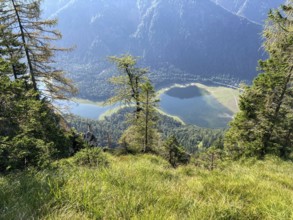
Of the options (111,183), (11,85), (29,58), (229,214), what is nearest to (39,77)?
(29,58)

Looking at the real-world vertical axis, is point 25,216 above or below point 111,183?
above

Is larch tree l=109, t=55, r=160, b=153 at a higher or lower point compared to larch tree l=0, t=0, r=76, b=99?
lower

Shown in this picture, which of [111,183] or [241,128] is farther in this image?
[241,128]

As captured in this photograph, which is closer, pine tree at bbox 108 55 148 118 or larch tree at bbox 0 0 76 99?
larch tree at bbox 0 0 76 99

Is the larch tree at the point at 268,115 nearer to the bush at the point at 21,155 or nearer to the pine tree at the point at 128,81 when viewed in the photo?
the pine tree at the point at 128,81

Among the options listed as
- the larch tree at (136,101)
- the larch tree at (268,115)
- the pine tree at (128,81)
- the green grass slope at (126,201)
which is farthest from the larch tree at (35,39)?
the green grass slope at (126,201)

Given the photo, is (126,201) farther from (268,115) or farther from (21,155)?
(268,115)

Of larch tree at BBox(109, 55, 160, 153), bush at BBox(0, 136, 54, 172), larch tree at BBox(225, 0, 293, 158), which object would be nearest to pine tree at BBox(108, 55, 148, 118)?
larch tree at BBox(109, 55, 160, 153)

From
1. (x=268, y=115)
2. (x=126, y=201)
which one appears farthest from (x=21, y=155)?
(x=268, y=115)

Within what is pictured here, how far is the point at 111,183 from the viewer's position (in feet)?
12.0

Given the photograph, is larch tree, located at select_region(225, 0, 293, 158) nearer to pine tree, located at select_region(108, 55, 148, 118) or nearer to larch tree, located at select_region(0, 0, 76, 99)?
pine tree, located at select_region(108, 55, 148, 118)

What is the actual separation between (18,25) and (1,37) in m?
1.81

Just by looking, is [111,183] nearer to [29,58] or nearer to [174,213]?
[174,213]

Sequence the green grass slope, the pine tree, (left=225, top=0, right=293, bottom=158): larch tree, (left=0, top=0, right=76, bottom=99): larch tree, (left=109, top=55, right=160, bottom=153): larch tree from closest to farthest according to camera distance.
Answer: the green grass slope, (left=0, top=0, right=76, bottom=99): larch tree, (left=225, top=0, right=293, bottom=158): larch tree, (left=109, top=55, right=160, bottom=153): larch tree, the pine tree
